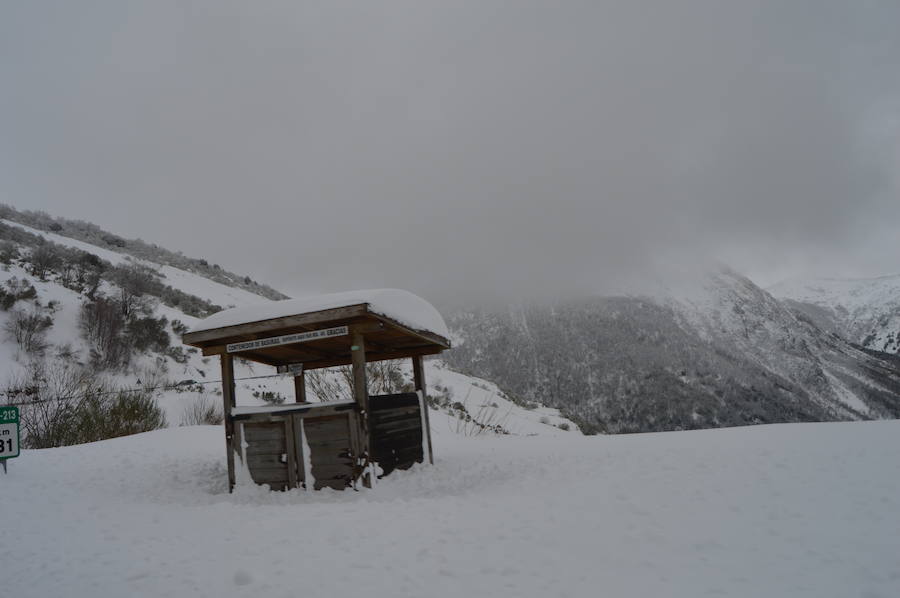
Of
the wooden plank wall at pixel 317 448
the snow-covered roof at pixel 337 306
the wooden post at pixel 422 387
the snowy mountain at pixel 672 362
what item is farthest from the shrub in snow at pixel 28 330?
the snowy mountain at pixel 672 362

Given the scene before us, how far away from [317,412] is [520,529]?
3603mm

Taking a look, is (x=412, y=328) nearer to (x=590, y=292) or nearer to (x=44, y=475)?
(x=44, y=475)

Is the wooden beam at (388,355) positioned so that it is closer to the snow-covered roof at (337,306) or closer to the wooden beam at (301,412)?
the snow-covered roof at (337,306)

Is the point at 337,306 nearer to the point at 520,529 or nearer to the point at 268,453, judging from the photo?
the point at 268,453

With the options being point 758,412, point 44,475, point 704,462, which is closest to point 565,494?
point 704,462

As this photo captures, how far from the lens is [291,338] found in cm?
687

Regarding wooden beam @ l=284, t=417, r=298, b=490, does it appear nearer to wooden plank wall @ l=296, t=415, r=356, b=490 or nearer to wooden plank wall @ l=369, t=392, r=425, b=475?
wooden plank wall @ l=296, t=415, r=356, b=490

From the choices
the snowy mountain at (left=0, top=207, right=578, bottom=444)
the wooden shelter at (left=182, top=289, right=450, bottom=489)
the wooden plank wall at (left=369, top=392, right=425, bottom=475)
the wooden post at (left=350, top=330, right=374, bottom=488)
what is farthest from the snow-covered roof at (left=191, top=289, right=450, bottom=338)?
the snowy mountain at (left=0, top=207, right=578, bottom=444)

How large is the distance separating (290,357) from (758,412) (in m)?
60.3

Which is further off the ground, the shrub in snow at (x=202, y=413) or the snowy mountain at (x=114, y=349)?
the snowy mountain at (x=114, y=349)

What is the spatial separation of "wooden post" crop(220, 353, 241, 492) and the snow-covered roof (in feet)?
2.13

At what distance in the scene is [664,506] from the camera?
14.8 ft

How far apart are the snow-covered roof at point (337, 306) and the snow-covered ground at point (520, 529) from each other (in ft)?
7.75

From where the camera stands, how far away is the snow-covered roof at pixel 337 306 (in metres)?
6.52
